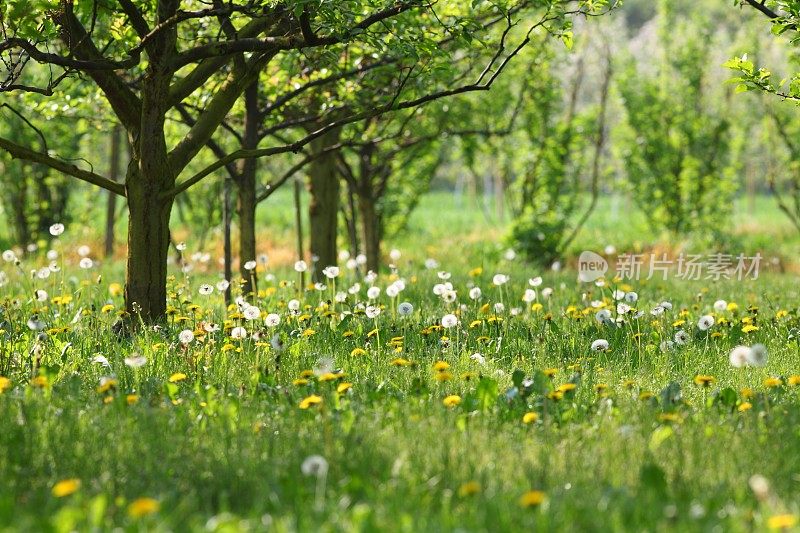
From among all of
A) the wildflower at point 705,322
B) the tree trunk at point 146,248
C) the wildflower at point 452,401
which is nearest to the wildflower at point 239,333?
the tree trunk at point 146,248

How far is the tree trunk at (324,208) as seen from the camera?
10.4 meters

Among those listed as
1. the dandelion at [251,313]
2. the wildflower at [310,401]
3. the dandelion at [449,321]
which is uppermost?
the dandelion at [251,313]

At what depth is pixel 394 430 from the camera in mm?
4082

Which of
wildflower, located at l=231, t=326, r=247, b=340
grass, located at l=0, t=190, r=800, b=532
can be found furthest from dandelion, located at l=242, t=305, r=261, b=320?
grass, located at l=0, t=190, r=800, b=532

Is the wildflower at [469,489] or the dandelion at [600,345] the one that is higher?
the dandelion at [600,345]

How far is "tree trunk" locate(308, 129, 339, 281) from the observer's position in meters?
10.4

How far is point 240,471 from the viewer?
11.7 feet

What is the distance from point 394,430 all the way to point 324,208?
654 centimetres

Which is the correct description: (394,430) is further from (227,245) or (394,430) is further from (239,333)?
(227,245)

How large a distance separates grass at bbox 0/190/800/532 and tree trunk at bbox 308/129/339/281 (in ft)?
12.5

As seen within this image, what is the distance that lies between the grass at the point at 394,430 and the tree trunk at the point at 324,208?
382cm

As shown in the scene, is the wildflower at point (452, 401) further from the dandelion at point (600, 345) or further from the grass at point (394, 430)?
the dandelion at point (600, 345)

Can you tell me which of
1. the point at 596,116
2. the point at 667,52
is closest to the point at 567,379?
the point at 596,116

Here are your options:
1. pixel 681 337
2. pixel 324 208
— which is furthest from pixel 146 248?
pixel 324 208
